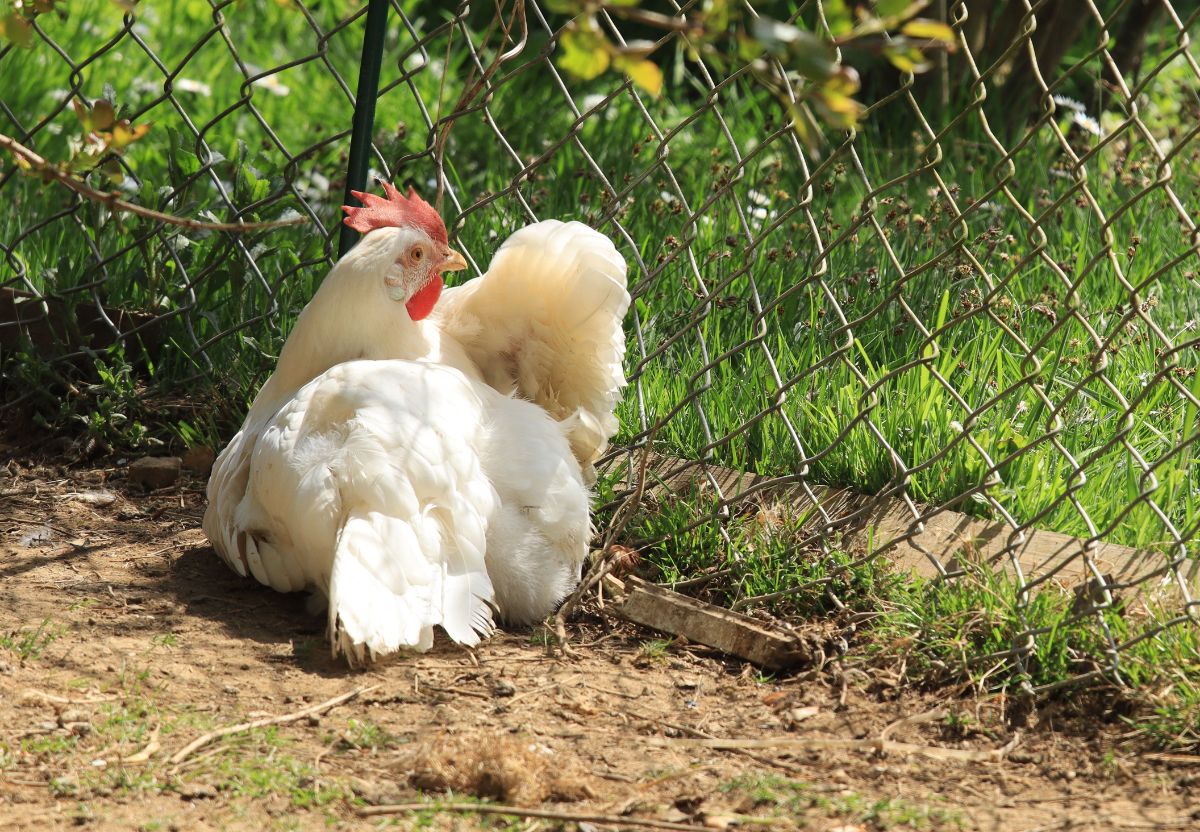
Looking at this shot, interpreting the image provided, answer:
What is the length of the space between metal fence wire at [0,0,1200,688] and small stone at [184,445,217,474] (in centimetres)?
9

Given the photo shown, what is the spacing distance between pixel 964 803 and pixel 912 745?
8.5 inches

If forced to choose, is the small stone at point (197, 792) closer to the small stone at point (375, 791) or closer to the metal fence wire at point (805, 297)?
the small stone at point (375, 791)

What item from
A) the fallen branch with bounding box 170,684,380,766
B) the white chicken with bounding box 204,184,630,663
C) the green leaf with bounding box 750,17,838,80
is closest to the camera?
the green leaf with bounding box 750,17,838,80

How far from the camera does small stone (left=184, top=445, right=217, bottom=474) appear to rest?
3547 mm

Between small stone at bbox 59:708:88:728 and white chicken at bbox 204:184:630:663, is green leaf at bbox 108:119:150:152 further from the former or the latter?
small stone at bbox 59:708:88:728

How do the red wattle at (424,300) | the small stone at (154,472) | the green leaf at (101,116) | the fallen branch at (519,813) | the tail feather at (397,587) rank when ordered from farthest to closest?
the small stone at (154,472)
the red wattle at (424,300)
the tail feather at (397,587)
the fallen branch at (519,813)
the green leaf at (101,116)

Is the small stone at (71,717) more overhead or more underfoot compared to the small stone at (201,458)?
more underfoot

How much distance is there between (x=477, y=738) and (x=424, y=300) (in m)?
1.23

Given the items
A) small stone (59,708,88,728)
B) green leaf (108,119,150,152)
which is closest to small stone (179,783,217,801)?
small stone (59,708,88,728)

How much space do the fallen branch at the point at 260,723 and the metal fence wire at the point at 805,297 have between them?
80cm

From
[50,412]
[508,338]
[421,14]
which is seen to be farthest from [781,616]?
[421,14]

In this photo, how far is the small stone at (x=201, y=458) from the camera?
355 centimetres

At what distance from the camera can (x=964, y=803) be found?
2.07 m

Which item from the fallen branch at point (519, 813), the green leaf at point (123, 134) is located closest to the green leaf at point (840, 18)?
the green leaf at point (123, 134)
